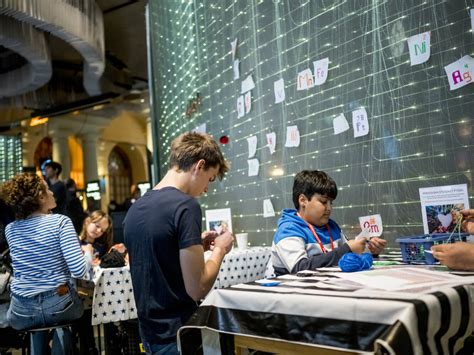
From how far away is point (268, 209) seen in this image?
11.5 feet

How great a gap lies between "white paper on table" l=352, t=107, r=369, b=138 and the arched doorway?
15.8 m

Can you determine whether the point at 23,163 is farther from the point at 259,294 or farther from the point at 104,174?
the point at 259,294

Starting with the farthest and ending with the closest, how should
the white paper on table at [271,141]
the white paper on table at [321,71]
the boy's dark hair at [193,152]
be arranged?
the white paper on table at [271,141] < the white paper on table at [321,71] < the boy's dark hair at [193,152]

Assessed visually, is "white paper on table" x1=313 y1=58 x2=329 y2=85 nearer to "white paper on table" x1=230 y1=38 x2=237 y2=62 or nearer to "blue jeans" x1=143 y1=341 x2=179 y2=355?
"white paper on table" x1=230 y1=38 x2=237 y2=62

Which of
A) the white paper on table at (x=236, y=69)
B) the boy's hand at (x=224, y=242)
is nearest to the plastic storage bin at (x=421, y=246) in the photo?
the boy's hand at (x=224, y=242)

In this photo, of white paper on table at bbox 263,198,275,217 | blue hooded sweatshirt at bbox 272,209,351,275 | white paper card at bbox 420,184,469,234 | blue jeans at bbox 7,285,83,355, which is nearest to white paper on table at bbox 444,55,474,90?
white paper card at bbox 420,184,469,234

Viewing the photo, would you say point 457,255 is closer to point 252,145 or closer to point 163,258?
point 163,258

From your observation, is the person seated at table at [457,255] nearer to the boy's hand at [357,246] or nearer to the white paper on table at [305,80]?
the boy's hand at [357,246]

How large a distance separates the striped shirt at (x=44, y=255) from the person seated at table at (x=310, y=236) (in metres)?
1.19

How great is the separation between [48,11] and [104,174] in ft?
36.0

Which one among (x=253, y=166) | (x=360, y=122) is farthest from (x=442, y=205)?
(x=253, y=166)

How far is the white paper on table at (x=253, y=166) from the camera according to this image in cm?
362

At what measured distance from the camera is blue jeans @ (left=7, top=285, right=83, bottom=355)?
2674mm

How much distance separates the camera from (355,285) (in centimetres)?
138
